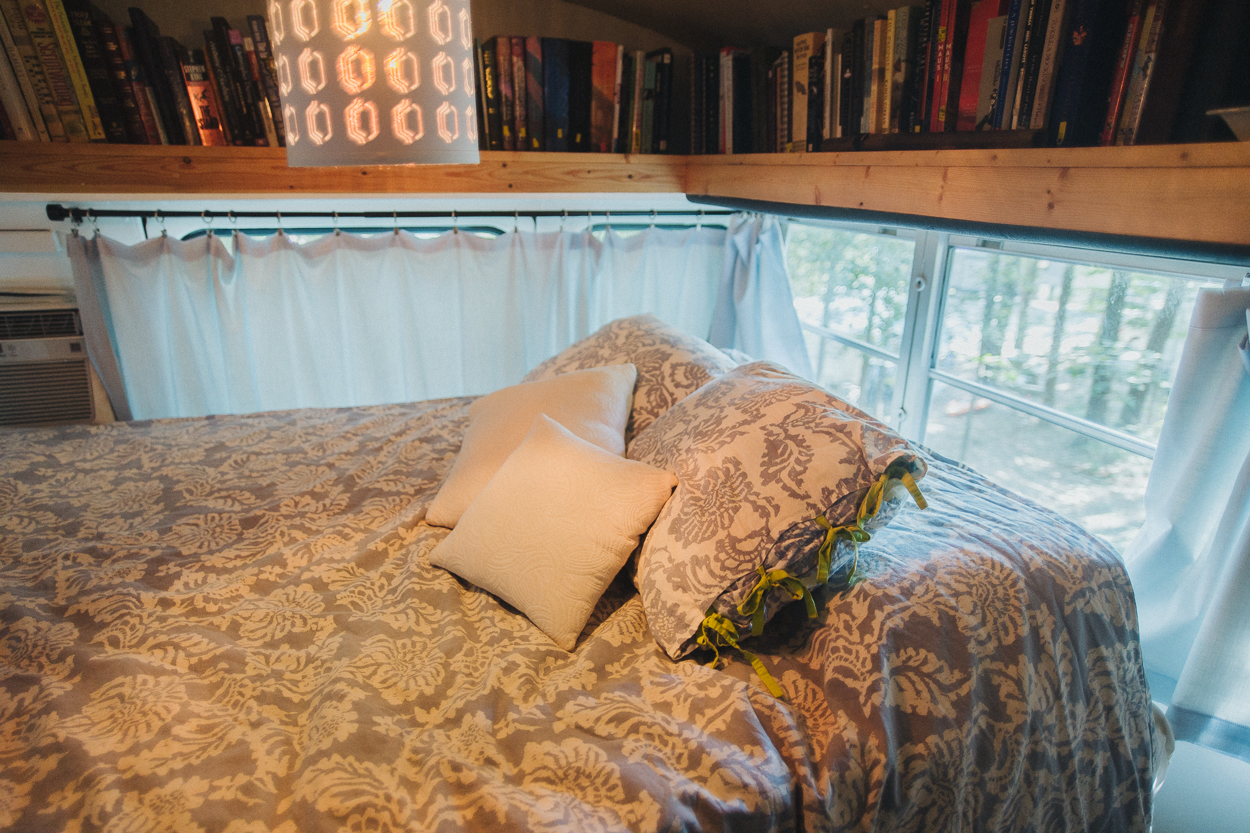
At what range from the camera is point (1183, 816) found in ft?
4.86

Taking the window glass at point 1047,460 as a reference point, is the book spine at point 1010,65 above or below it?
above

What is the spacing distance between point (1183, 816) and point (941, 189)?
1.43 metres

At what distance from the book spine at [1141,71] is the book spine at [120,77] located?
2.39 m

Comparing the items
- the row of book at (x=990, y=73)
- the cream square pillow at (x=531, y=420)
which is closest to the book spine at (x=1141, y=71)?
the row of book at (x=990, y=73)

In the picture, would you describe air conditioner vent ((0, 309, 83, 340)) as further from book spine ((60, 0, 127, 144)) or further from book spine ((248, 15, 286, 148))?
book spine ((248, 15, 286, 148))

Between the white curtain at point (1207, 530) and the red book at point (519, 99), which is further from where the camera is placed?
the red book at point (519, 99)

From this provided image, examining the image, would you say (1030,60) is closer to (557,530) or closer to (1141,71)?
(1141,71)

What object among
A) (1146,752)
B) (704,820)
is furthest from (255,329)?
(1146,752)

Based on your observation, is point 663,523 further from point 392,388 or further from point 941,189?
point 392,388

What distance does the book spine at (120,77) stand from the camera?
1892 millimetres

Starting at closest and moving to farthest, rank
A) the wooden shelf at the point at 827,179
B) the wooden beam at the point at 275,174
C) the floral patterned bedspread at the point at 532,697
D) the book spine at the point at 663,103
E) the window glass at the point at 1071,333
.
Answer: the floral patterned bedspread at the point at 532,697, the wooden shelf at the point at 827,179, the window glass at the point at 1071,333, the wooden beam at the point at 275,174, the book spine at the point at 663,103

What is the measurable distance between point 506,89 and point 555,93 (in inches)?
6.2

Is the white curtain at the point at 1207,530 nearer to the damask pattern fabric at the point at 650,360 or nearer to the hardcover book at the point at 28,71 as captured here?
the damask pattern fabric at the point at 650,360

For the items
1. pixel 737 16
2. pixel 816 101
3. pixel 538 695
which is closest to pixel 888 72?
pixel 816 101
